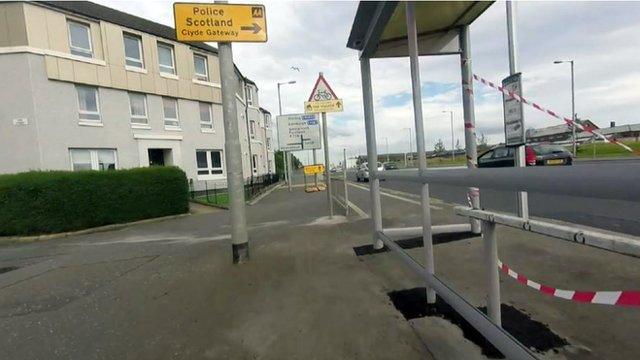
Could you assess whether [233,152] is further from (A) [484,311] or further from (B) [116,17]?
(B) [116,17]

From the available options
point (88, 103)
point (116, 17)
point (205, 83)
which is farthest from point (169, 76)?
point (88, 103)

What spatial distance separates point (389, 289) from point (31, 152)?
1782 centimetres

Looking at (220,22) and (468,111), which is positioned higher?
(220,22)

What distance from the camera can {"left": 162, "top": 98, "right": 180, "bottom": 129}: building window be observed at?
67.9 ft

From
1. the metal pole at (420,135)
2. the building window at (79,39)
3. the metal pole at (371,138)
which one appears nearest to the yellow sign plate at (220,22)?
the metal pole at (371,138)

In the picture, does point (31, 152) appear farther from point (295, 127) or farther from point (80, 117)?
point (295, 127)

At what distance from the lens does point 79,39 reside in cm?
1725

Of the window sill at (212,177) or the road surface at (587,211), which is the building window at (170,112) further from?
the road surface at (587,211)

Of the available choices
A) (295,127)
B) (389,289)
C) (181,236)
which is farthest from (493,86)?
(295,127)

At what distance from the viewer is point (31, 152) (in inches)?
611

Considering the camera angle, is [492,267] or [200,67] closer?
[492,267]

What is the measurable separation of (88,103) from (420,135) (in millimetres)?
19006

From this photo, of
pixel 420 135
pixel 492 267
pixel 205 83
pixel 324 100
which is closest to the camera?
pixel 492 267

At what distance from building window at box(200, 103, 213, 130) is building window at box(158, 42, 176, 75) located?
2757mm
